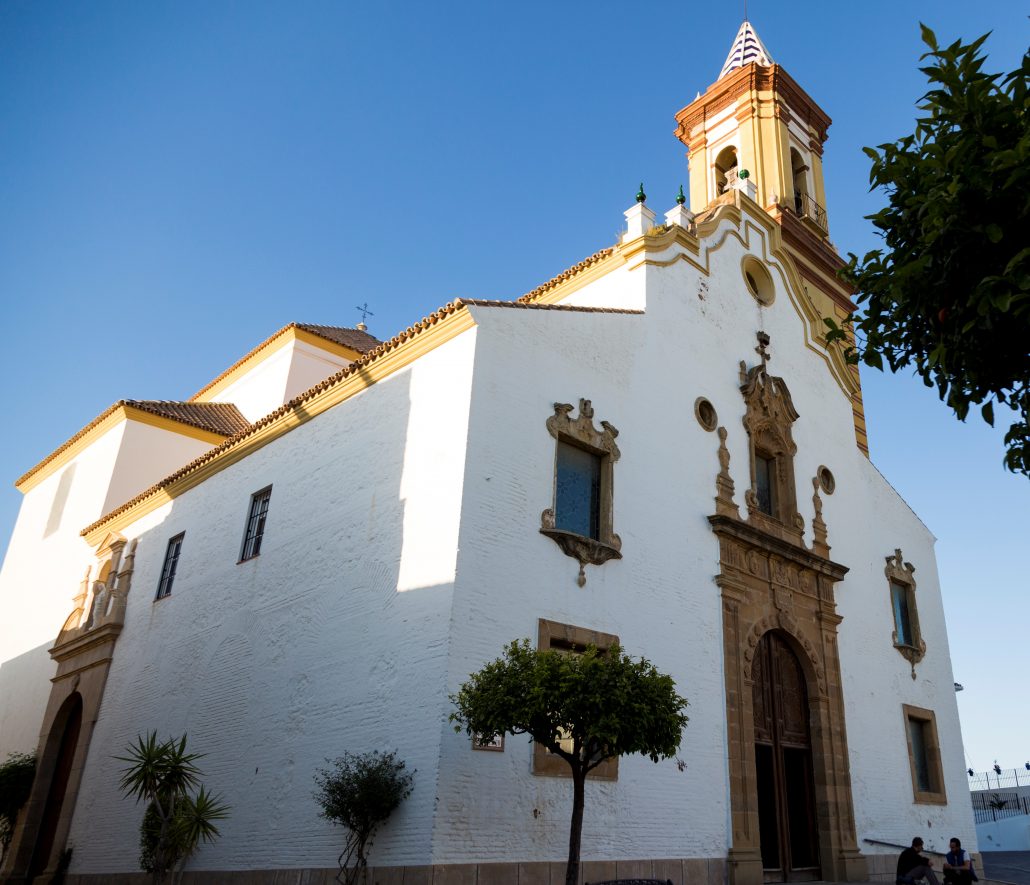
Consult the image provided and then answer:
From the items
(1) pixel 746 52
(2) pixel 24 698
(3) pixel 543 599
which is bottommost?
(2) pixel 24 698

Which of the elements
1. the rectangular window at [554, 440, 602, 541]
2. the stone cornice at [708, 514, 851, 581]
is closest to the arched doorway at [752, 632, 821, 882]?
the stone cornice at [708, 514, 851, 581]

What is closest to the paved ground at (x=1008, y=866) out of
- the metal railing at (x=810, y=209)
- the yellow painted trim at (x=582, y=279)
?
the yellow painted trim at (x=582, y=279)

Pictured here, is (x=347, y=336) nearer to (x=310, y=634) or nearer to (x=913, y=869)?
(x=310, y=634)

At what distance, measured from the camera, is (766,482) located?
56.6 feet

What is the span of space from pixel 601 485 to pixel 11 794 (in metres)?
14.1

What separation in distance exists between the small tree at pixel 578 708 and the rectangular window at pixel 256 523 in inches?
290

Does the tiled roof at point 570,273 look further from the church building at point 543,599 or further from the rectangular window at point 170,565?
the rectangular window at point 170,565

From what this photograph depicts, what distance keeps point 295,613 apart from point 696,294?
905 centimetres

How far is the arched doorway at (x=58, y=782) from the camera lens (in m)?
18.0

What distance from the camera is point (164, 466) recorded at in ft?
78.2

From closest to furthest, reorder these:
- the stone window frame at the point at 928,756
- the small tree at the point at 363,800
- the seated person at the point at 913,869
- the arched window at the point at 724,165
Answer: the small tree at the point at 363,800, the seated person at the point at 913,869, the stone window frame at the point at 928,756, the arched window at the point at 724,165

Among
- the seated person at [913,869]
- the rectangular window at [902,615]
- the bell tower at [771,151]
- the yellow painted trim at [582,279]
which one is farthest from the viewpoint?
the bell tower at [771,151]

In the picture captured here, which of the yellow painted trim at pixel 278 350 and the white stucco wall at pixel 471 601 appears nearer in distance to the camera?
the white stucco wall at pixel 471 601

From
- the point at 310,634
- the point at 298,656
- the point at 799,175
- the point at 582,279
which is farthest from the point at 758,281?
the point at 298,656
